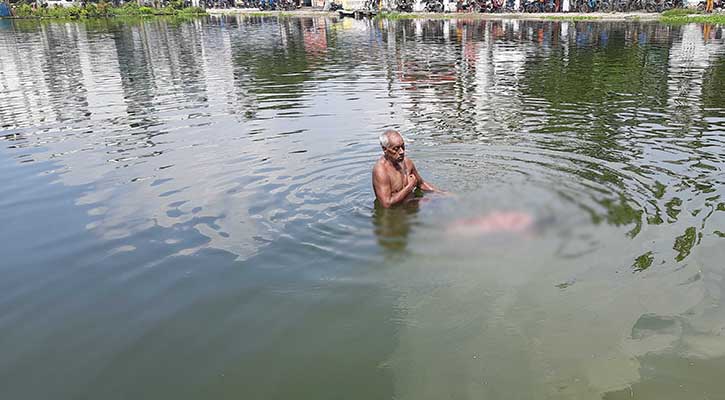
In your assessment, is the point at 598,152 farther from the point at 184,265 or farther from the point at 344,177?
the point at 184,265

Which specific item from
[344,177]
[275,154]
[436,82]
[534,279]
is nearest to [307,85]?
[436,82]

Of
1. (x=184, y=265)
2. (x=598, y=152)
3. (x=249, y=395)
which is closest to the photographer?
(x=249, y=395)

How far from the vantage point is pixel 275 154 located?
33.5 ft

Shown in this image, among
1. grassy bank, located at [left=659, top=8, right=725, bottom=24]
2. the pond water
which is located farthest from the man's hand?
grassy bank, located at [left=659, top=8, right=725, bottom=24]

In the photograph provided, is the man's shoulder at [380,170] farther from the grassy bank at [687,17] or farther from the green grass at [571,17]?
the green grass at [571,17]

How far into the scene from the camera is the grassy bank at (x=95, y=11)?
69.5m

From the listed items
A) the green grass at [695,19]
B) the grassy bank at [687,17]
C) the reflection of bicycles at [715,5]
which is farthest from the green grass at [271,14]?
the reflection of bicycles at [715,5]

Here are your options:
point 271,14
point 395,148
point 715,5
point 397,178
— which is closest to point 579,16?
point 715,5

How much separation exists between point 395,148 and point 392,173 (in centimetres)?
37

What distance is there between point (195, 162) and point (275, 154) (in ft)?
4.57

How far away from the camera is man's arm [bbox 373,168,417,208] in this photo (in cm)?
704

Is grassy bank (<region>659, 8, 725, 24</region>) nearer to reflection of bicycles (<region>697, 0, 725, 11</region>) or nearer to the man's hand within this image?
reflection of bicycles (<region>697, 0, 725, 11</region>)

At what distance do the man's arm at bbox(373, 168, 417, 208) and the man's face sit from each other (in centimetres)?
24

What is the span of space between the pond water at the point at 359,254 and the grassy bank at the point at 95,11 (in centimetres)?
6344
